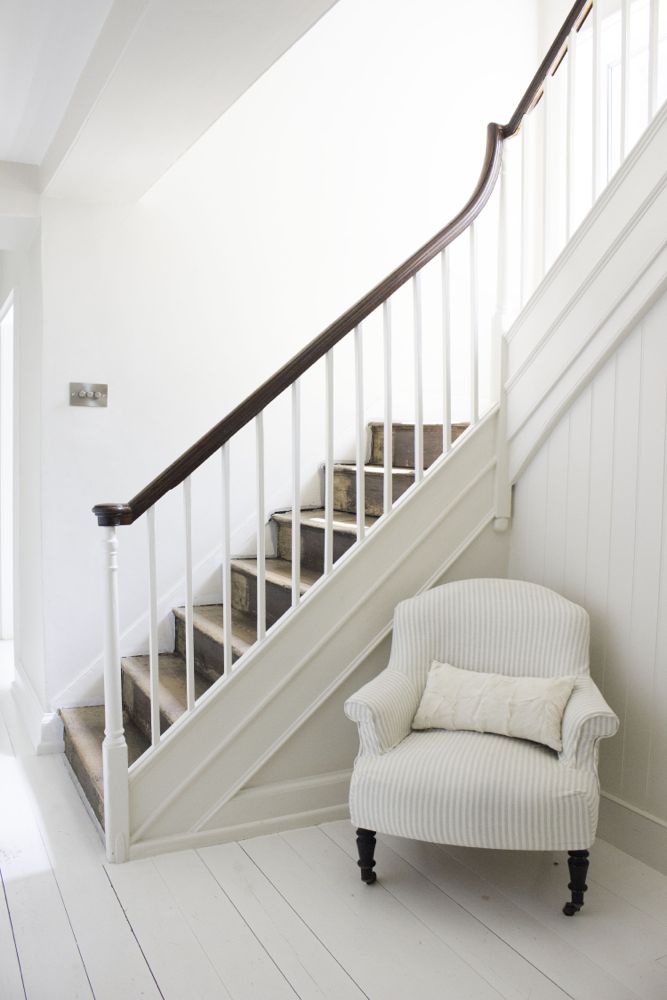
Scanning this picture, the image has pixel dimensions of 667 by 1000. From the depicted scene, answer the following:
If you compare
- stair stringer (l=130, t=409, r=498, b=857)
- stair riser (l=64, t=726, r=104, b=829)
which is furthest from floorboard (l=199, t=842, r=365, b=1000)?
stair riser (l=64, t=726, r=104, b=829)

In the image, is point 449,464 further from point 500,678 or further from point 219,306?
point 219,306

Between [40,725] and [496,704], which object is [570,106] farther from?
[40,725]

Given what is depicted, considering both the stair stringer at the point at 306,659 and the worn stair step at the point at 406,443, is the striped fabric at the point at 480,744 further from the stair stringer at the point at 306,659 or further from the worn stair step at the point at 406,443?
the worn stair step at the point at 406,443

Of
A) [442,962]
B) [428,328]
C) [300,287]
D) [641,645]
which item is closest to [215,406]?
[300,287]

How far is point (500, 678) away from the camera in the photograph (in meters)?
2.56

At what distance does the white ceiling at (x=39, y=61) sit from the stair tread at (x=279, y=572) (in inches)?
70.4

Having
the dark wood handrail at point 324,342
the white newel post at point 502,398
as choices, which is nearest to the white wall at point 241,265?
the dark wood handrail at point 324,342

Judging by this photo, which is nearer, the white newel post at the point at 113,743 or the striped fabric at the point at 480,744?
the striped fabric at the point at 480,744

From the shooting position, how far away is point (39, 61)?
104 inches

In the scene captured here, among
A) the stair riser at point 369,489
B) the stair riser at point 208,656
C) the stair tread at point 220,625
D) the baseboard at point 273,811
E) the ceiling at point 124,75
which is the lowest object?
the baseboard at point 273,811

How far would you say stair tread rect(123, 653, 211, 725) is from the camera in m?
2.93

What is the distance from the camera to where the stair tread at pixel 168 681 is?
9.61 ft

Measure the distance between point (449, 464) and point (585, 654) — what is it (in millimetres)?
788

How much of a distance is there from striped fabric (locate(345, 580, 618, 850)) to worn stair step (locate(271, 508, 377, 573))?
1.71 feet
